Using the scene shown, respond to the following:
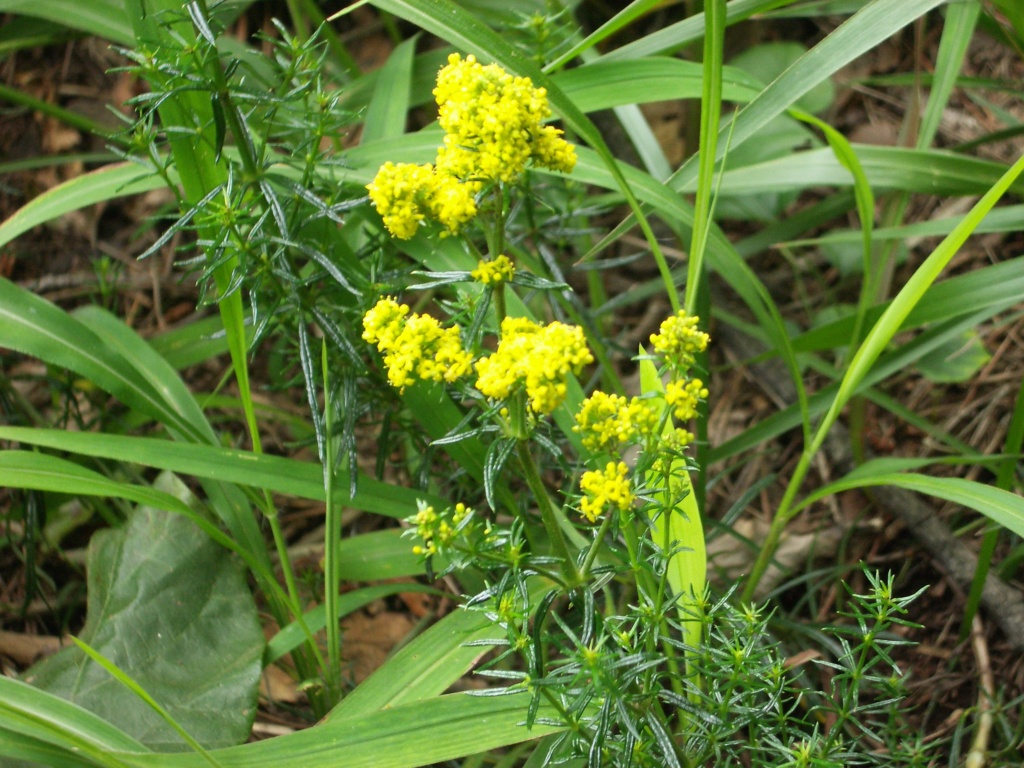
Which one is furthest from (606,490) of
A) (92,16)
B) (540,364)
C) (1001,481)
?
(92,16)

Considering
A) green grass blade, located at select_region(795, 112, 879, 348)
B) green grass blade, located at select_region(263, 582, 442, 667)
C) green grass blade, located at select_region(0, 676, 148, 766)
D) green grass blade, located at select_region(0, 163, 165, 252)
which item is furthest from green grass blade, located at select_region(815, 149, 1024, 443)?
green grass blade, located at select_region(0, 163, 165, 252)

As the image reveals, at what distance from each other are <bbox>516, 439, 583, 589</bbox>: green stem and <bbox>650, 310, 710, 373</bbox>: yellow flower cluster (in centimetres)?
21

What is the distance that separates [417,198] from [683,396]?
1.31ft

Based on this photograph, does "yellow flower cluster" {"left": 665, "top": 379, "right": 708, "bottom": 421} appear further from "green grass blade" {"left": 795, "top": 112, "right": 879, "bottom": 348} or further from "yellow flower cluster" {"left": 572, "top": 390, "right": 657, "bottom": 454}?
"green grass blade" {"left": 795, "top": 112, "right": 879, "bottom": 348}

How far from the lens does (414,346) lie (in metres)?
1.01

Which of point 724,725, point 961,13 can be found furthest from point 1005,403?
point 724,725

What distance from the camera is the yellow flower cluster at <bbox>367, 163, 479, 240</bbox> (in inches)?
40.6

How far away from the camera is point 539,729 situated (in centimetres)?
127

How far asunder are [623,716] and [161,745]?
3.05 feet

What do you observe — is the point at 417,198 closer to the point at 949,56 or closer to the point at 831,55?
the point at 831,55

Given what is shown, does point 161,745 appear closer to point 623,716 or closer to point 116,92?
point 623,716

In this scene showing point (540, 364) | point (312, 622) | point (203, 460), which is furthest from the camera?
point (312, 622)

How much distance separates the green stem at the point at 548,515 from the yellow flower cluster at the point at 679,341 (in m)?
0.21

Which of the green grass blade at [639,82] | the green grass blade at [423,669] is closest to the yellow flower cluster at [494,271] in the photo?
the green grass blade at [423,669]
